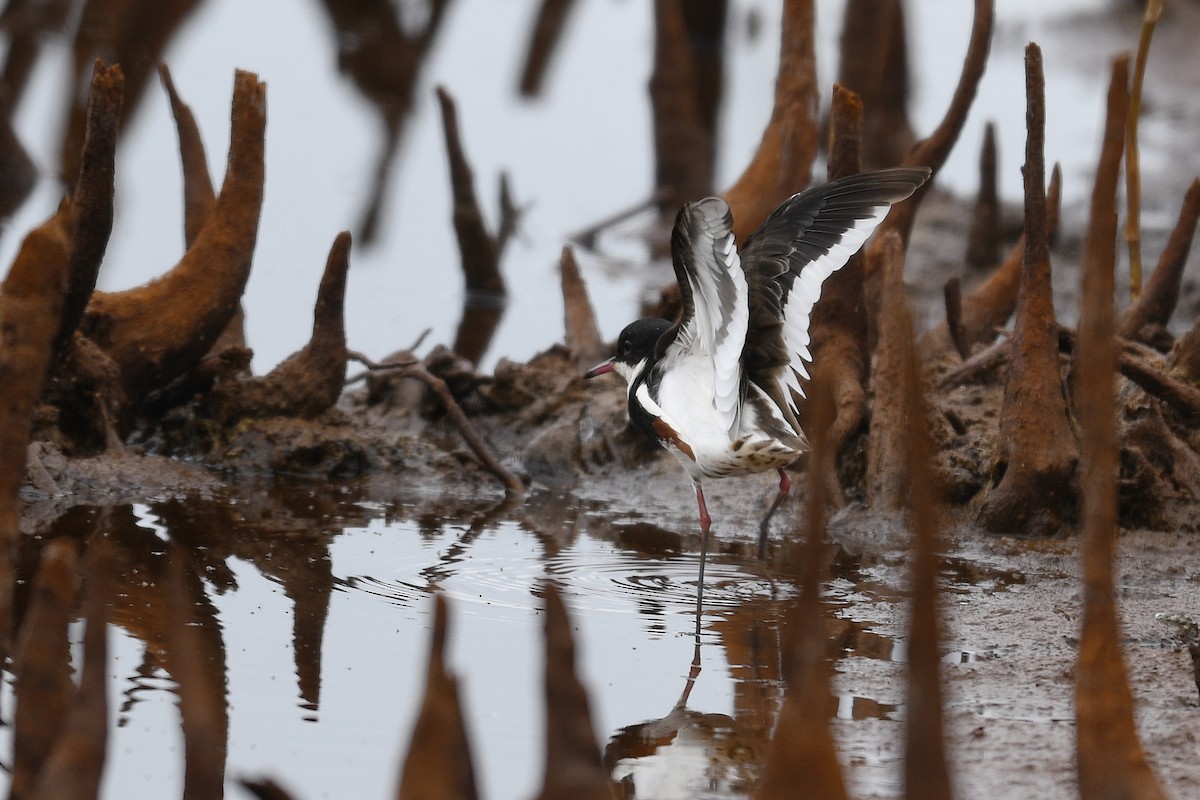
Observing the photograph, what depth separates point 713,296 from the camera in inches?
224

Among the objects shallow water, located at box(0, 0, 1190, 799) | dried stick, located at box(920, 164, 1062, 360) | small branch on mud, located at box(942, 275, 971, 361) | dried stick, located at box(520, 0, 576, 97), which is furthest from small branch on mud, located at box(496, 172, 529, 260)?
dried stick, located at box(520, 0, 576, 97)

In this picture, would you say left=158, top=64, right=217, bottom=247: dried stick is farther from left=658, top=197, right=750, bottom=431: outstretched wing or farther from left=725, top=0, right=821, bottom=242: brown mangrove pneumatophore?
left=658, top=197, right=750, bottom=431: outstretched wing

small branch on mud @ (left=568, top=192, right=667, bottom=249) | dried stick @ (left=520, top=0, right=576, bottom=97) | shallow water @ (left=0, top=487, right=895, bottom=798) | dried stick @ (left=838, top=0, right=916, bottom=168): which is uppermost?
dried stick @ (left=520, top=0, right=576, bottom=97)

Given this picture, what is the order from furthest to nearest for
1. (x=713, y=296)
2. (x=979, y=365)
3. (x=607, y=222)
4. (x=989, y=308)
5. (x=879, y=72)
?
(x=879, y=72), (x=607, y=222), (x=989, y=308), (x=979, y=365), (x=713, y=296)

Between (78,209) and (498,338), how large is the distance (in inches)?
190

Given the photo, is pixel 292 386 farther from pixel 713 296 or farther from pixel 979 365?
pixel 979 365

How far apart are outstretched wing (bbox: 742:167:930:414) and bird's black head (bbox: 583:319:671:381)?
2.19ft

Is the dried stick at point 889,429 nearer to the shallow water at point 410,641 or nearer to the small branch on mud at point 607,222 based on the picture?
the shallow water at point 410,641

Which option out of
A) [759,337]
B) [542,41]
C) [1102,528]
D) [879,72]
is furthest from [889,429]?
[542,41]

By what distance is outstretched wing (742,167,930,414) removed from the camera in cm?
588

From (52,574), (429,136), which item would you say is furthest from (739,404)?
(429,136)

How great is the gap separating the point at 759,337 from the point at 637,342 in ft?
2.95

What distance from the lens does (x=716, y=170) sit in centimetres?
1526

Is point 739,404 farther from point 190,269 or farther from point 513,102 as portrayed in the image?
point 513,102
